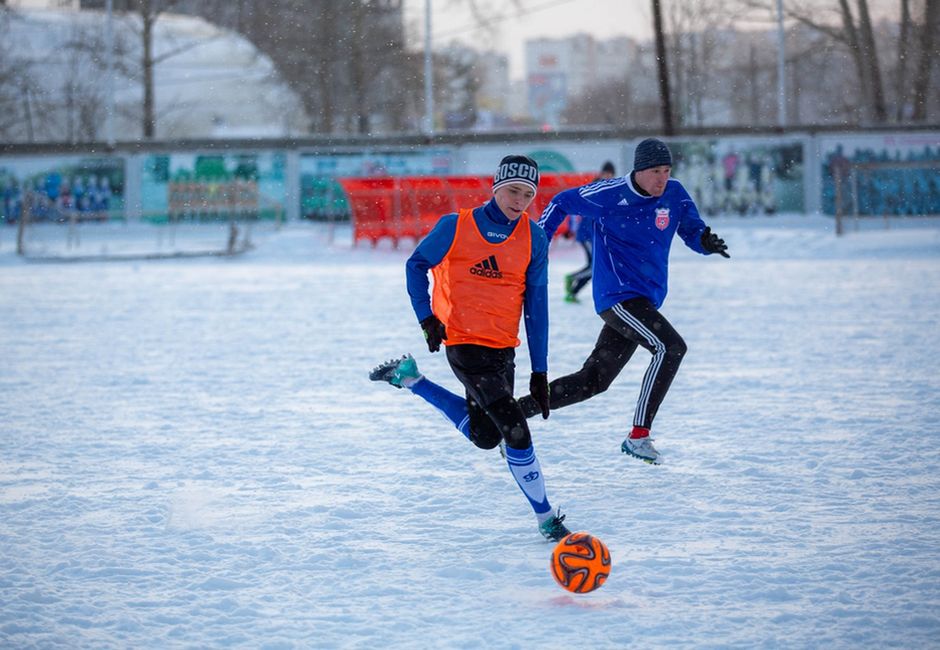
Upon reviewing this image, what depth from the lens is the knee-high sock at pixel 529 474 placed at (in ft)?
14.5

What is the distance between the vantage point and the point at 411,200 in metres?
23.1

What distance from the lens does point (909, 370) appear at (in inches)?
329

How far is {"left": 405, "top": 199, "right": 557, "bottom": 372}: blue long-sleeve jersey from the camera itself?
4.57 meters

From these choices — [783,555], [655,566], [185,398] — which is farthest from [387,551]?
[185,398]

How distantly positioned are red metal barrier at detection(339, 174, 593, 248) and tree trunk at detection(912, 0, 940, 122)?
674 inches

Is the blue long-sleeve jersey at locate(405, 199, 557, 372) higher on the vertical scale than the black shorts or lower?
higher

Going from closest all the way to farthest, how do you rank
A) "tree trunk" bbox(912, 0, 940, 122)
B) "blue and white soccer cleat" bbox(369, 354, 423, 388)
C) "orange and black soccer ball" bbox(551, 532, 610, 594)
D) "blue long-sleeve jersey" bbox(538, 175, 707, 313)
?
"orange and black soccer ball" bbox(551, 532, 610, 594) < "blue and white soccer cleat" bbox(369, 354, 423, 388) < "blue long-sleeve jersey" bbox(538, 175, 707, 313) < "tree trunk" bbox(912, 0, 940, 122)

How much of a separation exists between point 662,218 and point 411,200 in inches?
689

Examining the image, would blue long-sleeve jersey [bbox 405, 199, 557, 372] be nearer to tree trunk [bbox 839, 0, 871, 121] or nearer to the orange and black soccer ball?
the orange and black soccer ball

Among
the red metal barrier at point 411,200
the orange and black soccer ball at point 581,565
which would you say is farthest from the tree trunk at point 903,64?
the orange and black soccer ball at point 581,565

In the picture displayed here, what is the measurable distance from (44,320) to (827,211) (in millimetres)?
21998

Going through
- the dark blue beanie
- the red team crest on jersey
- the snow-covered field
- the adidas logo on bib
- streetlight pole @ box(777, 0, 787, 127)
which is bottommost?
the snow-covered field

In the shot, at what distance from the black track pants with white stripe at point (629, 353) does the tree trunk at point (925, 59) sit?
32.4 m

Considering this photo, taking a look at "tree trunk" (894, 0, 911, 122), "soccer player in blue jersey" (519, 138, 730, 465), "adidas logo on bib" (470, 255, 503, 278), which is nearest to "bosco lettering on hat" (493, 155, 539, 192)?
"adidas logo on bib" (470, 255, 503, 278)
